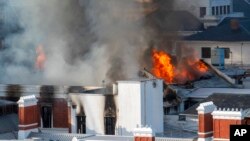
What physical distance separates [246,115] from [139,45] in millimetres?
29903

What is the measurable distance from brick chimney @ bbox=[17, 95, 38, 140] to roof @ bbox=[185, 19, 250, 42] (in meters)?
41.7

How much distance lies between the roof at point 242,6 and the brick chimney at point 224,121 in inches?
2808

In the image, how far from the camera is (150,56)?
88.2 meters

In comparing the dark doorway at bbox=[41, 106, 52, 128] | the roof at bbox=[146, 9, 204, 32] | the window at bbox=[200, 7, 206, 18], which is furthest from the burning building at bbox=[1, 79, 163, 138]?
the window at bbox=[200, 7, 206, 18]

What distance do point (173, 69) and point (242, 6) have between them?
47967 mm

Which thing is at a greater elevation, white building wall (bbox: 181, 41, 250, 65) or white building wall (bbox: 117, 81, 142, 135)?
white building wall (bbox: 181, 41, 250, 65)

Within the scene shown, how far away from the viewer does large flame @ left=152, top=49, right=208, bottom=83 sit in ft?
276

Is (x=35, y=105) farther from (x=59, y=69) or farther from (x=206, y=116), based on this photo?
(x=59, y=69)

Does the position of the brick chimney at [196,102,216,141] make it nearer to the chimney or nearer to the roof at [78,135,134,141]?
the roof at [78,135,134,141]

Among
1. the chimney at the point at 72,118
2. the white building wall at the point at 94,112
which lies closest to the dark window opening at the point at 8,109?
the chimney at the point at 72,118

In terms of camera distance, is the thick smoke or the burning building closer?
the burning building

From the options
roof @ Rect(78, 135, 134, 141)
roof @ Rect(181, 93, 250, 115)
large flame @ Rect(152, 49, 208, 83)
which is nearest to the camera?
roof @ Rect(78, 135, 134, 141)

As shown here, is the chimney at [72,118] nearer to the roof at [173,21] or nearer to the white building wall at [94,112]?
the white building wall at [94,112]

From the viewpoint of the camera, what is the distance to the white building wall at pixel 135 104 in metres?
69.8
